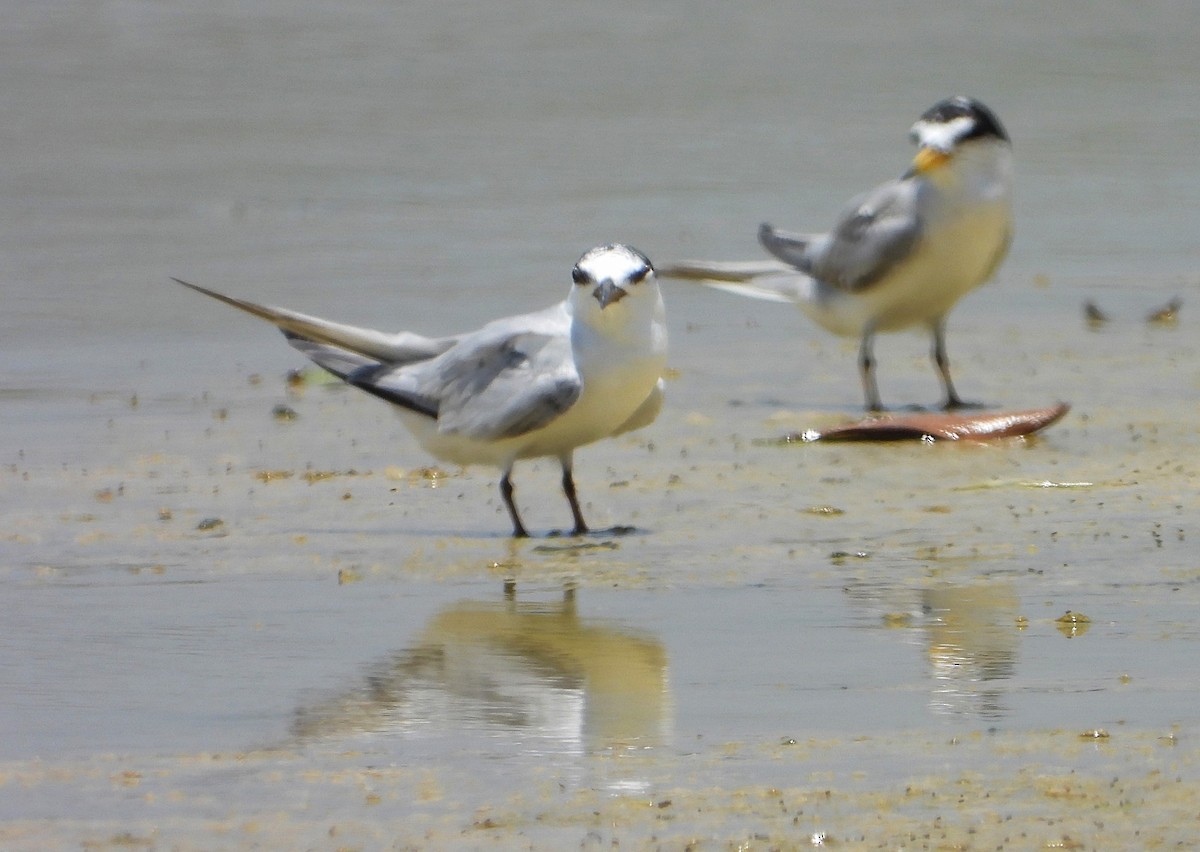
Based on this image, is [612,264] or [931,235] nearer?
[612,264]

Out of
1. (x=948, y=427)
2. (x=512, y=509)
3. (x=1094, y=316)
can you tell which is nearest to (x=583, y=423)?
(x=512, y=509)

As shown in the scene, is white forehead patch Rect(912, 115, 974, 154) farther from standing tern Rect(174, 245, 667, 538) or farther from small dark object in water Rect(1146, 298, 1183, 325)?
standing tern Rect(174, 245, 667, 538)

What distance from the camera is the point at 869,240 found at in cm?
844

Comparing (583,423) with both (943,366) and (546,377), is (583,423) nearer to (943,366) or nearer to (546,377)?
(546,377)

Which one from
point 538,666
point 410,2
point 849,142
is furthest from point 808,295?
point 410,2

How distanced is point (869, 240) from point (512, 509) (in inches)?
106

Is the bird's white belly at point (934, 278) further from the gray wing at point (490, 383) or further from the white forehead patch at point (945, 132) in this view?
the gray wing at point (490, 383)

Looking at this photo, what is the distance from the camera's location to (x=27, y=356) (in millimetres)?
9016

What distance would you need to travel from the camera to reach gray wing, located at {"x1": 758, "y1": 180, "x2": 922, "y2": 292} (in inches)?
327

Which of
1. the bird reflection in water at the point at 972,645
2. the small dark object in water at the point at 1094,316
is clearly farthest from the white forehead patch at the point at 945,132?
the bird reflection in water at the point at 972,645

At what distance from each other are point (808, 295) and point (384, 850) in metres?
5.63

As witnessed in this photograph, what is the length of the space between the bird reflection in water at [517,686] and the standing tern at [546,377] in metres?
0.94

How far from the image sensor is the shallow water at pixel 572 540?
380cm

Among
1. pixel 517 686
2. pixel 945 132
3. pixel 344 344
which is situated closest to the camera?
pixel 517 686
